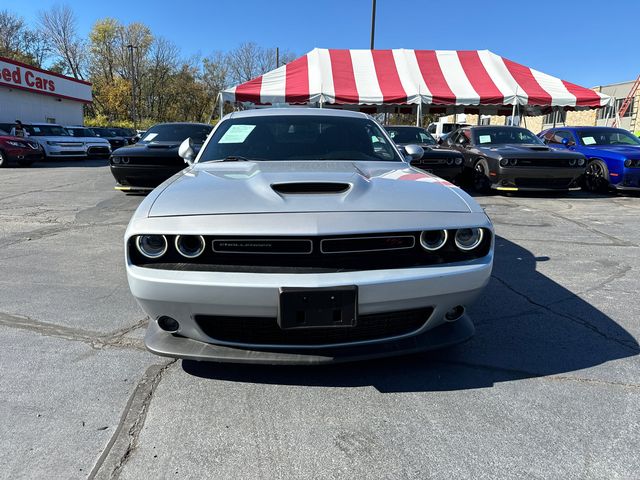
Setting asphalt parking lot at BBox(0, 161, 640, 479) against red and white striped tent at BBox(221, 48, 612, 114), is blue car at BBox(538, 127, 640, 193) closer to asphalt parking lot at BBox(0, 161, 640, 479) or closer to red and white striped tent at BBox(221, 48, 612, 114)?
red and white striped tent at BBox(221, 48, 612, 114)

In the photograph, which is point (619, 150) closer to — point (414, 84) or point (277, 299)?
point (414, 84)

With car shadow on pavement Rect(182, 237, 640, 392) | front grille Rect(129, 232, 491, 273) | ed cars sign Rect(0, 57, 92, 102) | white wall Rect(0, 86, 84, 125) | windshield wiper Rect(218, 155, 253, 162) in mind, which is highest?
ed cars sign Rect(0, 57, 92, 102)

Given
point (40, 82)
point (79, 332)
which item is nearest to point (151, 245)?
point (79, 332)

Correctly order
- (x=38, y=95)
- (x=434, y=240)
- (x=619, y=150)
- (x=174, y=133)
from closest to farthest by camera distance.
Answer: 1. (x=434, y=240)
2. (x=174, y=133)
3. (x=619, y=150)
4. (x=38, y=95)

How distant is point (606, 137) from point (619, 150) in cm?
113

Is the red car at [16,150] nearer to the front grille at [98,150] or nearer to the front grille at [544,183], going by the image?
the front grille at [98,150]

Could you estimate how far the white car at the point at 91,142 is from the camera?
19.1 m

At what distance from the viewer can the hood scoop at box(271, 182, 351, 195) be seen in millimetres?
2408

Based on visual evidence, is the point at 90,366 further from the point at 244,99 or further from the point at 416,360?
the point at 244,99

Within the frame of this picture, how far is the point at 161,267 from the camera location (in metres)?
2.19

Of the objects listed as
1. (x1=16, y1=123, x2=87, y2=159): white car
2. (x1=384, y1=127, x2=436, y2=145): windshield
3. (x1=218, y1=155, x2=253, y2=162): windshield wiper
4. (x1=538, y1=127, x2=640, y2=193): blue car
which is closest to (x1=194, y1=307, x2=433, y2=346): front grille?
(x1=218, y1=155, x2=253, y2=162): windshield wiper

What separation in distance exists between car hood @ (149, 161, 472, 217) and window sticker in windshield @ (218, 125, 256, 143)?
83 centimetres

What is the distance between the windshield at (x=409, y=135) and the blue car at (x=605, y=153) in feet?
10.4

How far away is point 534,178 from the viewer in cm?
927
